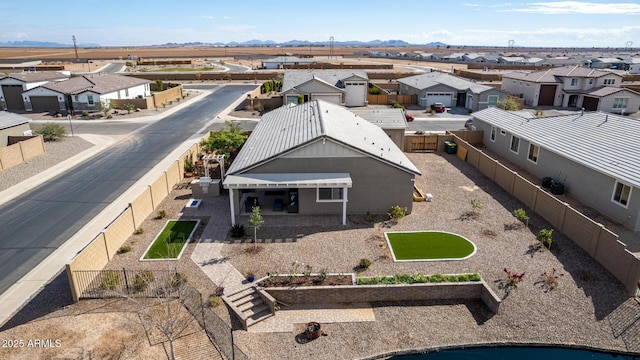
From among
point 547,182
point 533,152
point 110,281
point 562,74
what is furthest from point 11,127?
point 562,74

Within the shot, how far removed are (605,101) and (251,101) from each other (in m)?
50.3

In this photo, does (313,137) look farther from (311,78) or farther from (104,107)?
(104,107)

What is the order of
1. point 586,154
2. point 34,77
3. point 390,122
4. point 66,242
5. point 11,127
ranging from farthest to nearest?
point 34,77 → point 390,122 → point 11,127 → point 586,154 → point 66,242

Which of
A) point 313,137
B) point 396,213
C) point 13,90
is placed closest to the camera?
point 313,137

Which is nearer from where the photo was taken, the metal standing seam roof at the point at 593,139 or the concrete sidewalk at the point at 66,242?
the concrete sidewalk at the point at 66,242

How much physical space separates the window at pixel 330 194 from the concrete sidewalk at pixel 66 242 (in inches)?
494

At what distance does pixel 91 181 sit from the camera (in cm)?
2972

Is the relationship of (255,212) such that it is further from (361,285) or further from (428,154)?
(428,154)

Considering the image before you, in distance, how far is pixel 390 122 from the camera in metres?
36.8

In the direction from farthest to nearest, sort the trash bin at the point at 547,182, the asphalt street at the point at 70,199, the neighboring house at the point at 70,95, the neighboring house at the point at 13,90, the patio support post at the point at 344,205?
1. the neighboring house at the point at 13,90
2. the neighboring house at the point at 70,95
3. the trash bin at the point at 547,182
4. the patio support post at the point at 344,205
5. the asphalt street at the point at 70,199

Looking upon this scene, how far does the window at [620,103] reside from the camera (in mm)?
55250

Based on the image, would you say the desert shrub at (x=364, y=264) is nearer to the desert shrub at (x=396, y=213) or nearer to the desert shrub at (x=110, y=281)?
the desert shrub at (x=396, y=213)

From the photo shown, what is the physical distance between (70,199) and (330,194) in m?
17.4

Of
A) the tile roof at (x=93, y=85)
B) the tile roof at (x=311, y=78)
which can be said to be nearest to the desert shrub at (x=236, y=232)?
the tile roof at (x=311, y=78)
